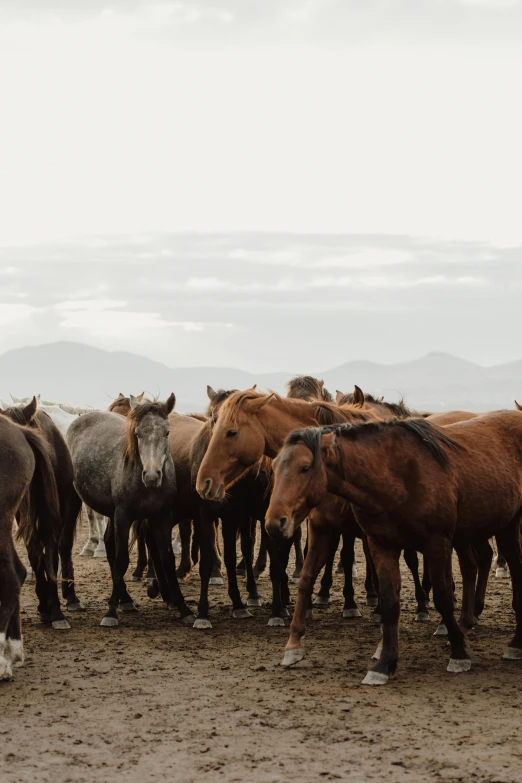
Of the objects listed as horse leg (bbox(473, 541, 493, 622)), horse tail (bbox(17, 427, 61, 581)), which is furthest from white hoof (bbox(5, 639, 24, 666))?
horse leg (bbox(473, 541, 493, 622))

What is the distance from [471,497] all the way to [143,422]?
334 centimetres

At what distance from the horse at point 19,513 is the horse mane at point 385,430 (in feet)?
6.58

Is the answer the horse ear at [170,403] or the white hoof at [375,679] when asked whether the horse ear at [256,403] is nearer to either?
the horse ear at [170,403]

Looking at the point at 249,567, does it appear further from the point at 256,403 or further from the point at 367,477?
the point at 367,477

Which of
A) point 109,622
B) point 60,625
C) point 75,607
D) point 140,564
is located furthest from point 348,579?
point 140,564

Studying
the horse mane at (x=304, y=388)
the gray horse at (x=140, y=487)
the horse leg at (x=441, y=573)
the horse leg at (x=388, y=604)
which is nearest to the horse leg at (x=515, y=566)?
the horse leg at (x=441, y=573)

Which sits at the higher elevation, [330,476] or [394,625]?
[330,476]

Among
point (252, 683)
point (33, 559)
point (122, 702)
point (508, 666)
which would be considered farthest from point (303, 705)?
point (33, 559)

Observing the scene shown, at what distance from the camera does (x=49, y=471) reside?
737 cm

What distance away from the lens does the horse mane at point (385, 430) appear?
248 inches

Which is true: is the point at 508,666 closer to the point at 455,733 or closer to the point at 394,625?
the point at 394,625

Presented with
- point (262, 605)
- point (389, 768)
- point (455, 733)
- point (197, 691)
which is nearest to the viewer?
point (389, 768)

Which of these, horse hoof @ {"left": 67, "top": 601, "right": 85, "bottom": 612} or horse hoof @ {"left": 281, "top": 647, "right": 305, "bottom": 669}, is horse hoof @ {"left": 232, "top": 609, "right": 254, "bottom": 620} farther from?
horse hoof @ {"left": 281, "top": 647, "right": 305, "bottom": 669}

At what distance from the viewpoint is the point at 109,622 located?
28.5ft
